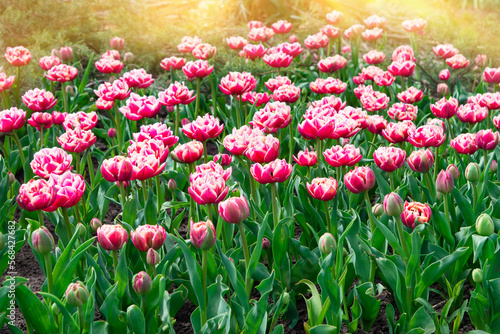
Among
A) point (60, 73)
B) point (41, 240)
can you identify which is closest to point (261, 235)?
point (41, 240)

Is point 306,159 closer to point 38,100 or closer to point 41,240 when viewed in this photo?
point 41,240

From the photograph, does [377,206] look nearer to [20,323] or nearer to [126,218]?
[126,218]

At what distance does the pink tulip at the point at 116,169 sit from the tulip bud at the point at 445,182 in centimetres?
109

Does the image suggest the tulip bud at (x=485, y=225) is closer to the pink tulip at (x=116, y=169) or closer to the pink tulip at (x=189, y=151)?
the pink tulip at (x=189, y=151)

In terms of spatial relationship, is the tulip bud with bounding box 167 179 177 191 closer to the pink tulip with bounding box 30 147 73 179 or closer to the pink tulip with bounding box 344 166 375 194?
the pink tulip with bounding box 30 147 73 179

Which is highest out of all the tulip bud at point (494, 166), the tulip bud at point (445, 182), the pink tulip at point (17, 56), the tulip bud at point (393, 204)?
the pink tulip at point (17, 56)

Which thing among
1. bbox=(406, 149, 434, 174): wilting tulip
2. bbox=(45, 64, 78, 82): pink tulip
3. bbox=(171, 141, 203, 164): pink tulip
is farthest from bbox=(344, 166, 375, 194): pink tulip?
bbox=(45, 64, 78, 82): pink tulip

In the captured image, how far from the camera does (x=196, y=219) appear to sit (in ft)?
6.81

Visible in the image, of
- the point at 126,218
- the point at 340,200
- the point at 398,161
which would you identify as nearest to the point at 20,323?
the point at 126,218

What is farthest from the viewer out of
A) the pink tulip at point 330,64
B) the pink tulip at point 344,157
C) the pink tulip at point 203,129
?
the pink tulip at point 330,64

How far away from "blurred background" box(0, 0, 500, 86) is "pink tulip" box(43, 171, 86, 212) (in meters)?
2.68

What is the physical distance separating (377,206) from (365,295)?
366 mm

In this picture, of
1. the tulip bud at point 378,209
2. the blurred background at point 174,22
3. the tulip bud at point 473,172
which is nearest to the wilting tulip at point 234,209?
the tulip bud at point 378,209

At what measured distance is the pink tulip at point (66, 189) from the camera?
1645 mm
